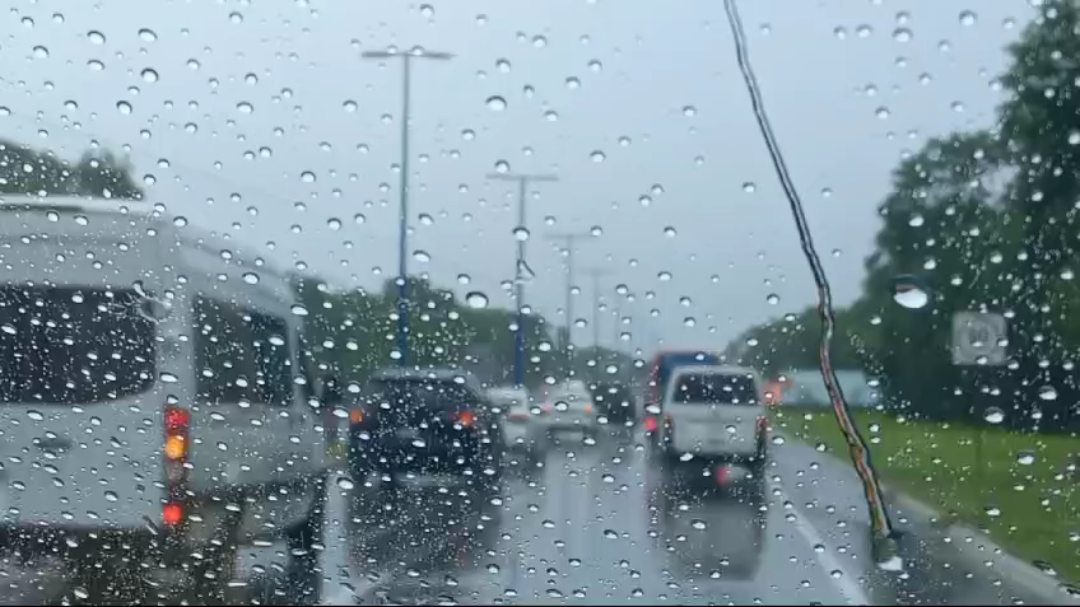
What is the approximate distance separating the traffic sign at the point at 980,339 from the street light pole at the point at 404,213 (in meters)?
2.52

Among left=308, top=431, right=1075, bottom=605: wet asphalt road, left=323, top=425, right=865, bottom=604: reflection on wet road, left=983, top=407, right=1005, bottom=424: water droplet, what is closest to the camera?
left=308, top=431, right=1075, bottom=605: wet asphalt road

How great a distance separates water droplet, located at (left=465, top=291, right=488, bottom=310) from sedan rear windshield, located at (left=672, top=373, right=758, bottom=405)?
3.16 ft

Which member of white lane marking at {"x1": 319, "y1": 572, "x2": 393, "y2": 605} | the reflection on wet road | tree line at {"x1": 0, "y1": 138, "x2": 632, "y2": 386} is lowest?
white lane marking at {"x1": 319, "y1": 572, "x2": 393, "y2": 605}

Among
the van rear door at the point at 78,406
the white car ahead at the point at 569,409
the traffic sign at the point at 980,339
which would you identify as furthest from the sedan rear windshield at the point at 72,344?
the traffic sign at the point at 980,339

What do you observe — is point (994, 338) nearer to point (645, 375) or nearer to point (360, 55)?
point (645, 375)

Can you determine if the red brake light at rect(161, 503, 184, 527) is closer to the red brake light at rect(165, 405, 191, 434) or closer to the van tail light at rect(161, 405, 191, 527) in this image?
the van tail light at rect(161, 405, 191, 527)

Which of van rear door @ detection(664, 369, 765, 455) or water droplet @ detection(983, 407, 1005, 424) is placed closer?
water droplet @ detection(983, 407, 1005, 424)

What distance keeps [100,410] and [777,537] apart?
3266 mm

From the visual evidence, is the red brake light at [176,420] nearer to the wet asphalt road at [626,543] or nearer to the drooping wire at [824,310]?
the wet asphalt road at [626,543]

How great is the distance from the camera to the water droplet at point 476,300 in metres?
6.79

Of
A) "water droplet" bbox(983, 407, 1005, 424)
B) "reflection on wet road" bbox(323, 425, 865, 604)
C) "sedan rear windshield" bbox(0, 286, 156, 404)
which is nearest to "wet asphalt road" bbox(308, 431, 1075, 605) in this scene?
"reflection on wet road" bbox(323, 425, 865, 604)

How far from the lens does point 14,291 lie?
23.5 feet

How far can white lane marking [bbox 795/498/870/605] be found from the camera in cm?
609

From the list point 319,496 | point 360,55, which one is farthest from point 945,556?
point 360,55
